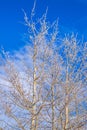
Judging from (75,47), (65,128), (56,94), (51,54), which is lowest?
(65,128)

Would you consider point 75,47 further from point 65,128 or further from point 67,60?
point 65,128

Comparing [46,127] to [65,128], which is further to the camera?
[46,127]

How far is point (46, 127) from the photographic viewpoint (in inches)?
477

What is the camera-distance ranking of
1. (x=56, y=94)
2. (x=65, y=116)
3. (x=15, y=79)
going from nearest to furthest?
1. (x=15, y=79)
2. (x=56, y=94)
3. (x=65, y=116)

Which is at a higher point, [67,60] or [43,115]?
[67,60]

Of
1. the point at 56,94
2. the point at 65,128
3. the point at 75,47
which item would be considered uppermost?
the point at 75,47

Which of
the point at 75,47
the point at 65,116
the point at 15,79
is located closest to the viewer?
the point at 15,79

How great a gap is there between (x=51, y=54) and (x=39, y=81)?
1338mm

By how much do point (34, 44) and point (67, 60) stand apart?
2.56 metres

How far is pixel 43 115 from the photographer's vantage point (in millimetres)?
11930

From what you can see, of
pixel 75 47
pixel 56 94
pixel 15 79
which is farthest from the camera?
pixel 75 47

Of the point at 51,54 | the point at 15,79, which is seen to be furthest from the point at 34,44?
the point at 15,79

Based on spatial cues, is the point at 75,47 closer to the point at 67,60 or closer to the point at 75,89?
the point at 67,60

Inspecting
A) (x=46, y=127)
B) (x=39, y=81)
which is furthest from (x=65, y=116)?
(x=39, y=81)
